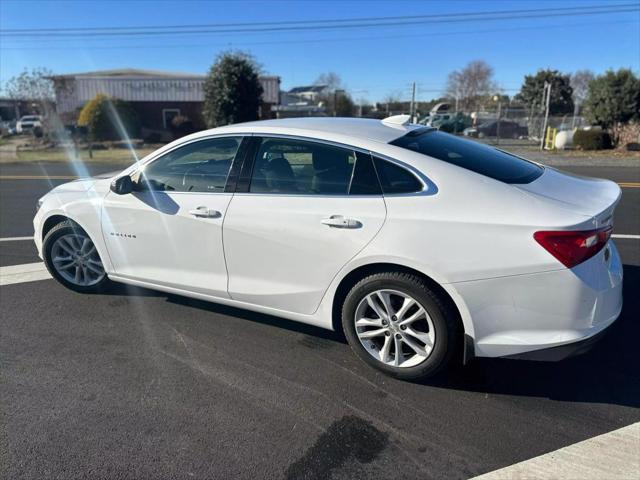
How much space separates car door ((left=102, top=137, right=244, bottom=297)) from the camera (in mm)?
3594

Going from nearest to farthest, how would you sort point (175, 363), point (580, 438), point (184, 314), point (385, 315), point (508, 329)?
1. point (580, 438)
2. point (508, 329)
3. point (385, 315)
4. point (175, 363)
5. point (184, 314)

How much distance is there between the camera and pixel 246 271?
138 inches

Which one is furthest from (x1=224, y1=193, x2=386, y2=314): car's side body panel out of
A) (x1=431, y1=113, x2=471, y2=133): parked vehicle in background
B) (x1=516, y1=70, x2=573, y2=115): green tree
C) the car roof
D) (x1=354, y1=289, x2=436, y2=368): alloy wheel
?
(x1=516, y1=70, x2=573, y2=115): green tree

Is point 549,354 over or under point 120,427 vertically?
over

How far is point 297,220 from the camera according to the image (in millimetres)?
3211

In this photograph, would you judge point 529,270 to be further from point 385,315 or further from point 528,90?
point 528,90

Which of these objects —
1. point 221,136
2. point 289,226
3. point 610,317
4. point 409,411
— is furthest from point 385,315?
point 221,136

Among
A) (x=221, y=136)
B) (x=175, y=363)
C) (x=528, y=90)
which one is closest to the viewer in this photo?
(x=175, y=363)

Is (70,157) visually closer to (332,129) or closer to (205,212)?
(205,212)

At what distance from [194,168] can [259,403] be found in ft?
6.13

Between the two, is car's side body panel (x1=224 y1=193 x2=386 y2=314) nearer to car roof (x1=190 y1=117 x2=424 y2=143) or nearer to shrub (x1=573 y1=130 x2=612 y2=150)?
car roof (x1=190 y1=117 x2=424 y2=143)

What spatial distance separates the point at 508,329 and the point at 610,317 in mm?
614

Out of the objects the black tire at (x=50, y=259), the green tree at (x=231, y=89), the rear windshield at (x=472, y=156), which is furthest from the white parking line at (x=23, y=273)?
the green tree at (x=231, y=89)

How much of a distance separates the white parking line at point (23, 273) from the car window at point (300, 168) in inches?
119
